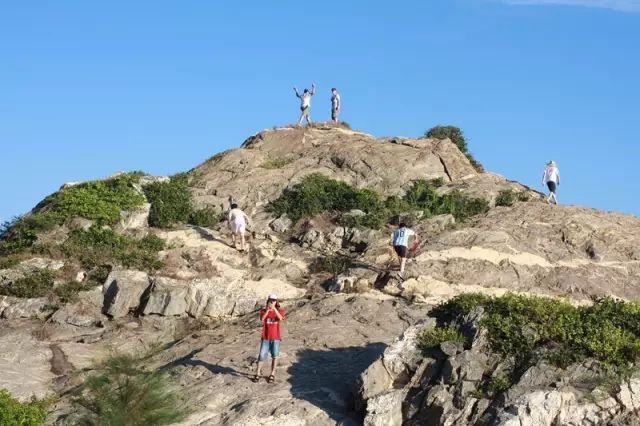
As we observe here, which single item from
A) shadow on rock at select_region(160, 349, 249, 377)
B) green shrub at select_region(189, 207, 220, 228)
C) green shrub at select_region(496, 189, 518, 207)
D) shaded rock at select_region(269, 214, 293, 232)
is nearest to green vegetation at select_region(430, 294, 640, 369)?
shadow on rock at select_region(160, 349, 249, 377)

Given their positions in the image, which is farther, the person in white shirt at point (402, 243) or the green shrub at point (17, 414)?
the person in white shirt at point (402, 243)

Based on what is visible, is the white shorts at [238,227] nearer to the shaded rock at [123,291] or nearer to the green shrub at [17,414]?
the shaded rock at [123,291]

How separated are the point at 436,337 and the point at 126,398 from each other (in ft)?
16.4

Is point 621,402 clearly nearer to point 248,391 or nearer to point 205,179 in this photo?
point 248,391

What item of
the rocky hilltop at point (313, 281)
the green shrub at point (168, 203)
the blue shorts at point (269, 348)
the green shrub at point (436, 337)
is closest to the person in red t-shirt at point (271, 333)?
the blue shorts at point (269, 348)

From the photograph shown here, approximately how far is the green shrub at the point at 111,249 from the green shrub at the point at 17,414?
747 cm

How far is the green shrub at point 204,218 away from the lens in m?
24.9

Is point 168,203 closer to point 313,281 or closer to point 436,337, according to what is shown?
point 313,281

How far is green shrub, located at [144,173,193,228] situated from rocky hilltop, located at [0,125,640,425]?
0.06 m

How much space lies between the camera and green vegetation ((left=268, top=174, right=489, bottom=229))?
2495cm

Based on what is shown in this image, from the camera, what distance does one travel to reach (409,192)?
26.5 metres

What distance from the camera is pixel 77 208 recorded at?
24.1 metres

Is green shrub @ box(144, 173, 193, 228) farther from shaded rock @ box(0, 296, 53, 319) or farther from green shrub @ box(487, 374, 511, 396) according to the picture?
green shrub @ box(487, 374, 511, 396)

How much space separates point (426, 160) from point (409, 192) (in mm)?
2369
